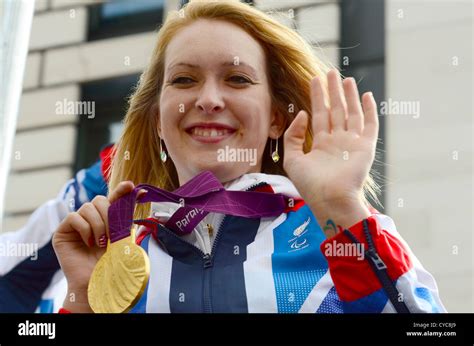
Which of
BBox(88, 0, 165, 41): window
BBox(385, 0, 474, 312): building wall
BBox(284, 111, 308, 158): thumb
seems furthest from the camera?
BBox(88, 0, 165, 41): window

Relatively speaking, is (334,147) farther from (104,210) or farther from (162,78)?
(162,78)

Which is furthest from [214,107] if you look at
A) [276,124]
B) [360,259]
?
[360,259]

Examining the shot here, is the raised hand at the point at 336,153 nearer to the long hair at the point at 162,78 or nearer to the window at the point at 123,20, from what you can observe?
the long hair at the point at 162,78

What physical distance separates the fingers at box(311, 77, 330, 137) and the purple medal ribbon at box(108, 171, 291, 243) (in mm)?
163

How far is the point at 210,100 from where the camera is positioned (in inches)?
62.0

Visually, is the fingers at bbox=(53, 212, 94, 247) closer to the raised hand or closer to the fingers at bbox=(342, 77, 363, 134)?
the raised hand

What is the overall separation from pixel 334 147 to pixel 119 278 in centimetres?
39

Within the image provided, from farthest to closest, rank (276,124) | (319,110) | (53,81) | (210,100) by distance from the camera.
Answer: (53,81) < (276,124) < (210,100) < (319,110)

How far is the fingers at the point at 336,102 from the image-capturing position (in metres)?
1.43

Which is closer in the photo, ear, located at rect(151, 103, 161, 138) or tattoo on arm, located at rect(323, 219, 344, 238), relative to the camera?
tattoo on arm, located at rect(323, 219, 344, 238)

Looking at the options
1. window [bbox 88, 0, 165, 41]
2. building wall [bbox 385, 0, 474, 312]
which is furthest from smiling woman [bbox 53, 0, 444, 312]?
window [bbox 88, 0, 165, 41]

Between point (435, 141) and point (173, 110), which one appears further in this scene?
point (435, 141)

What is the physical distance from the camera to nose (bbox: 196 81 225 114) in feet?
5.17

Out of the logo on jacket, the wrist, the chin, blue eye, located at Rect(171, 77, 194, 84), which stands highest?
blue eye, located at Rect(171, 77, 194, 84)
